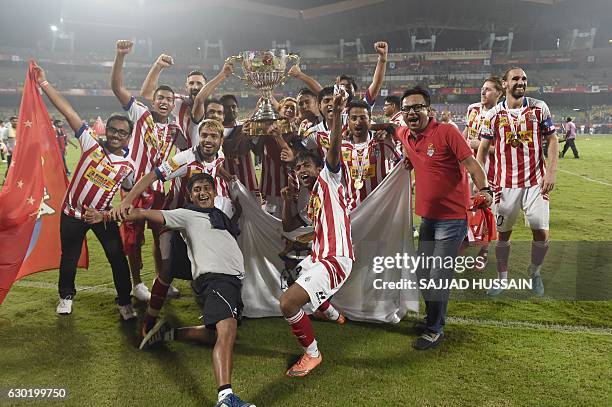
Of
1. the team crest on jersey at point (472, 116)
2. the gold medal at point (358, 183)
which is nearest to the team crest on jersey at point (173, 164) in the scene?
the gold medal at point (358, 183)

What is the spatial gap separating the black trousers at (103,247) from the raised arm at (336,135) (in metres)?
2.06

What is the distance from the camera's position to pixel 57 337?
346 centimetres

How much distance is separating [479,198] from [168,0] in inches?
1790

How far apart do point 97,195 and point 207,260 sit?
140 cm

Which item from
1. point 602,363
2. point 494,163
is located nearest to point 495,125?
point 494,163

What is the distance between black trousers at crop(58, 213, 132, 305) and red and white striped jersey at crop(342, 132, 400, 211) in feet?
6.65

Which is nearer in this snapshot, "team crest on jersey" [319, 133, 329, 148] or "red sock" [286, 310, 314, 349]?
"red sock" [286, 310, 314, 349]

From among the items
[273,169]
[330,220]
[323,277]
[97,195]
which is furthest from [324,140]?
[97,195]

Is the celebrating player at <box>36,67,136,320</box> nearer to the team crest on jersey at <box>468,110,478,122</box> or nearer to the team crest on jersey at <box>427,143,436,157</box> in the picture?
the team crest on jersey at <box>427,143,436,157</box>

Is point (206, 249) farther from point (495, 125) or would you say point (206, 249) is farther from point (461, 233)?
point (495, 125)

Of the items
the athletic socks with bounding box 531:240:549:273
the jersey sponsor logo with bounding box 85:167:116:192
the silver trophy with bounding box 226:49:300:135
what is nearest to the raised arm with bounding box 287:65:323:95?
the silver trophy with bounding box 226:49:300:135

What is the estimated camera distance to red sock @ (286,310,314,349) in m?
2.87

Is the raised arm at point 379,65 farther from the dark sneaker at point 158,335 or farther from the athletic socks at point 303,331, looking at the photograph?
the dark sneaker at point 158,335

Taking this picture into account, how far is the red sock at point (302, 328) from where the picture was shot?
287 cm
